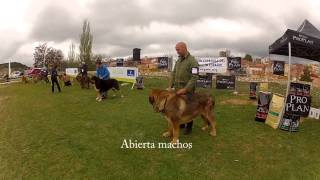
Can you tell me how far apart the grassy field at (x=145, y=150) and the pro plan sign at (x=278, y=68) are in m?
15.7

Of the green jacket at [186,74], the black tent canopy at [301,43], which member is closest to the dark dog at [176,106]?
the green jacket at [186,74]

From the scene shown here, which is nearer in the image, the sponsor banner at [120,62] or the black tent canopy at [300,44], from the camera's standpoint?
the black tent canopy at [300,44]

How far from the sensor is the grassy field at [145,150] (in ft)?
25.1

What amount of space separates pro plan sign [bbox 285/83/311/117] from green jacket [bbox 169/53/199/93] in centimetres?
354

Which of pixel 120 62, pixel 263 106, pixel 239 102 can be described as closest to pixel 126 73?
pixel 239 102

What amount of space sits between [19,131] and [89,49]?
141 feet

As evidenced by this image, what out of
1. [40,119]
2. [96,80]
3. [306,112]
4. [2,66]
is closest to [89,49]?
[96,80]

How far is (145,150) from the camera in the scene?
8828 mm

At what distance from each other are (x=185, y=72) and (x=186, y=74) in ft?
0.19

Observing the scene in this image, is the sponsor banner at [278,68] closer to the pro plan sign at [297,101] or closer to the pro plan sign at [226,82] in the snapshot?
the pro plan sign at [226,82]

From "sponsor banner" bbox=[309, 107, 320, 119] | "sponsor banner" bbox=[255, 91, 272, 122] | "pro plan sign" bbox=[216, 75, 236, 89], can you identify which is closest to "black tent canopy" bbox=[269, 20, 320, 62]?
"sponsor banner" bbox=[255, 91, 272, 122]

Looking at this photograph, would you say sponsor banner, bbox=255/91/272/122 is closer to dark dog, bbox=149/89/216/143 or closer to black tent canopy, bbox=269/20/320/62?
black tent canopy, bbox=269/20/320/62

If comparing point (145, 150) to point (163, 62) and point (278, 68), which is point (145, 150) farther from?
point (278, 68)

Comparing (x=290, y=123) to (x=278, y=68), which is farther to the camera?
(x=278, y=68)
